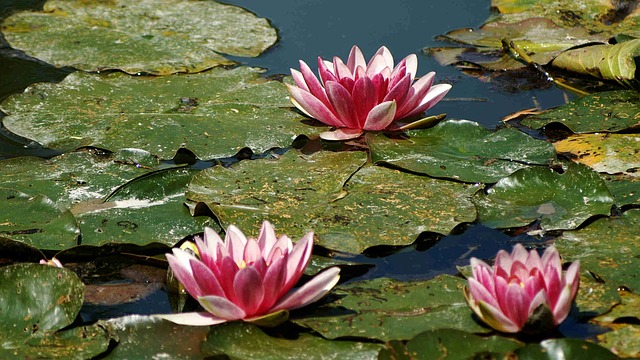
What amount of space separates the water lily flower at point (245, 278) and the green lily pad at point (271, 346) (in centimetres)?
5

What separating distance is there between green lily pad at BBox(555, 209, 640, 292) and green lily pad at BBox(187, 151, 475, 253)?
0.36 m

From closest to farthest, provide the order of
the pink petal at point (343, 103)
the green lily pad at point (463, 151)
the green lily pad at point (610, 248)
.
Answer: the green lily pad at point (610, 248) < the green lily pad at point (463, 151) < the pink petal at point (343, 103)

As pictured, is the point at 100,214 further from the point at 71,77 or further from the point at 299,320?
the point at 71,77

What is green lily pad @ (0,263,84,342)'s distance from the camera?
2336mm

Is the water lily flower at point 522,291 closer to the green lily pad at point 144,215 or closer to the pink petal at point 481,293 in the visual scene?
the pink petal at point 481,293

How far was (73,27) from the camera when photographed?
486 centimetres

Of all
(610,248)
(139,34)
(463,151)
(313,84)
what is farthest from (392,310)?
(139,34)

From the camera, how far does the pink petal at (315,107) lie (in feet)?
11.5

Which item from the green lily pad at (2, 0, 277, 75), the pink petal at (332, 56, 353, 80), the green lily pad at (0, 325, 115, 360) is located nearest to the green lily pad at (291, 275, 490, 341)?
the green lily pad at (0, 325, 115, 360)

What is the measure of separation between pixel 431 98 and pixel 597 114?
2.38ft

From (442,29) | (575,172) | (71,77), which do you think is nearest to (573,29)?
(442,29)

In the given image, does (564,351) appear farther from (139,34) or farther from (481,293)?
(139,34)

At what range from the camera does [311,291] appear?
7.79 ft

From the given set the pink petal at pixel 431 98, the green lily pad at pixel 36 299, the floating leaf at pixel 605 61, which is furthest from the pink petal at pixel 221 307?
the floating leaf at pixel 605 61
